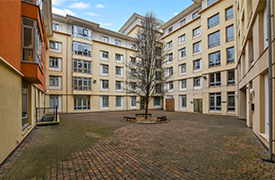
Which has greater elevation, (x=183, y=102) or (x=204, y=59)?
(x=204, y=59)

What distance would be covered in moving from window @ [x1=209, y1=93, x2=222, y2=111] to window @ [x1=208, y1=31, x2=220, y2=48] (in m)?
6.86

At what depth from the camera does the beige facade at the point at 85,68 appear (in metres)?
20.8

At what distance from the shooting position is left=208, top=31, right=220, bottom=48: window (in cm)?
1880

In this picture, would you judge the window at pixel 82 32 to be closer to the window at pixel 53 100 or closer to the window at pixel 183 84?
the window at pixel 53 100

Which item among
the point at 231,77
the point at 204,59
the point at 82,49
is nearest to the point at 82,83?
the point at 82,49

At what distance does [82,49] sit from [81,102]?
850 centimetres

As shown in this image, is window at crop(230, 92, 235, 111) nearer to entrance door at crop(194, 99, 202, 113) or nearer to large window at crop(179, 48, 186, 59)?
entrance door at crop(194, 99, 202, 113)

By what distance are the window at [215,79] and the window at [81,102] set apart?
18.9 m

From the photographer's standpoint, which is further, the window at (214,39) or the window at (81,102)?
the window at (81,102)

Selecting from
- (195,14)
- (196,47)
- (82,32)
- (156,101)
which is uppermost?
(195,14)

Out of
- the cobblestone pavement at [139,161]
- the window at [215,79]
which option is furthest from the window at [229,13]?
the cobblestone pavement at [139,161]

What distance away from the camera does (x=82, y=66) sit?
22.5m

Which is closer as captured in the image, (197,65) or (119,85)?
(197,65)

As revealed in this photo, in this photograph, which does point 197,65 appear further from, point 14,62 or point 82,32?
point 14,62
